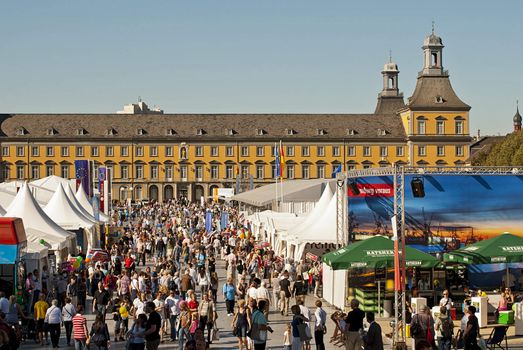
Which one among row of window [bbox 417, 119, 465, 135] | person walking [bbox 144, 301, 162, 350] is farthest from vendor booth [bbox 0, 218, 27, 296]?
row of window [bbox 417, 119, 465, 135]

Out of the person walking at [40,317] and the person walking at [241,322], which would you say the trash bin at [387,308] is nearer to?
the person walking at [241,322]

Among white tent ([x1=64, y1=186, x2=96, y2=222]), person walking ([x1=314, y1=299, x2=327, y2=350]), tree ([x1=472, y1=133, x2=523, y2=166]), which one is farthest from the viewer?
tree ([x1=472, y1=133, x2=523, y2=166])

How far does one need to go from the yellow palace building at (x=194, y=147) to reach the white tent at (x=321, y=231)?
82125mm

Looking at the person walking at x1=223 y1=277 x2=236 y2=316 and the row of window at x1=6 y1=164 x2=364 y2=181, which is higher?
the row of window at x1=6 y1=164 x2=364 y2=181

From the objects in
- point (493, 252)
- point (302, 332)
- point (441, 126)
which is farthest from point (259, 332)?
point (441, 126)

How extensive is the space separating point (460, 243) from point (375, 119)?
90.8 metres

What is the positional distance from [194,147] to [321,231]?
282ft

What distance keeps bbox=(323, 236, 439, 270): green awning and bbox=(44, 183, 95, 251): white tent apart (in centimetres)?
1514

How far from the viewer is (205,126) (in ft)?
382

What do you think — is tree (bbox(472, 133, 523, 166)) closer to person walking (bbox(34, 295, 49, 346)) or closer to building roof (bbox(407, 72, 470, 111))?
building roof (bbox(407, 72, 470, 111))

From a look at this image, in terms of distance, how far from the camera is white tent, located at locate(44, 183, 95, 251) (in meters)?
36.5

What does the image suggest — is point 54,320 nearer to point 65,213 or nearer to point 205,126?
point 65,213

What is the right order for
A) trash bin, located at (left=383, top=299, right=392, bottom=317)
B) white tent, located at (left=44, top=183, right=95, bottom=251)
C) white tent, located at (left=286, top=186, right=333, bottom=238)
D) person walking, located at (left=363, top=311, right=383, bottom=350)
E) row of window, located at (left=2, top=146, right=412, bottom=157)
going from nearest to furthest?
person walking, located at (left=363, top=311, right=383, bottom=350) < trash bin, located at (left=383, top=299, right=392, bottom=317) < white tent, located at (left=286, top=186, right=333, bottom=238) < white tent, located at (left=44, top=183, right=95, bottom=251) < row of window, located at (left=2, top=146, right=412, bottom=157)

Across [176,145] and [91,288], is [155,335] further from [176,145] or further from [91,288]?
[176,145]
